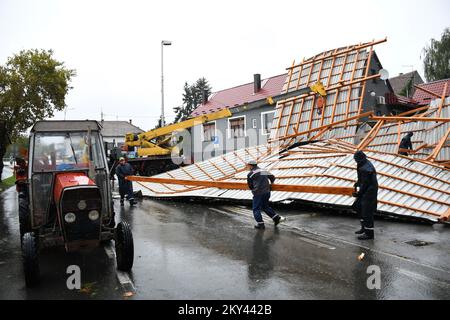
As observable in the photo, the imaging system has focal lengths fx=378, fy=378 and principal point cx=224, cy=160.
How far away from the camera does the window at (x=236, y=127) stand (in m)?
28.4

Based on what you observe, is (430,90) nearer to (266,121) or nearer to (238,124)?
(266,121)

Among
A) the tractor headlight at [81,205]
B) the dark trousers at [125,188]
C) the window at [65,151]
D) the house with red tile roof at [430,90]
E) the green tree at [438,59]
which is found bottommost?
the dark trousers at [125,188]

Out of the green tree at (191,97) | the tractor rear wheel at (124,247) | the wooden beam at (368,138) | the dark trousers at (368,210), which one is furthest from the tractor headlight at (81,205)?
the green tree at (191,97)

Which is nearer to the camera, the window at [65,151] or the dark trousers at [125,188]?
the window at [65,151]

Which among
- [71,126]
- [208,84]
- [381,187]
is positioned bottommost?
[381,187]

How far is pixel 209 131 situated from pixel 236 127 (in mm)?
2711

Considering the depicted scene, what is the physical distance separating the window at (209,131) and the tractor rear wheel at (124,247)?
23.9 m

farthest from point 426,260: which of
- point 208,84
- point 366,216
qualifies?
point 208,84

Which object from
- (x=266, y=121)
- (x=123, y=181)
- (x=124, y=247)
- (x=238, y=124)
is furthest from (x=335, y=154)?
(x=238, y=124)

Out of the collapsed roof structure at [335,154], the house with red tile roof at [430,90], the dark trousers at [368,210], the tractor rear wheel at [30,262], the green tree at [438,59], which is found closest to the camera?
the tractor rear wheel at [30,262]

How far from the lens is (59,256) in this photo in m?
7.18

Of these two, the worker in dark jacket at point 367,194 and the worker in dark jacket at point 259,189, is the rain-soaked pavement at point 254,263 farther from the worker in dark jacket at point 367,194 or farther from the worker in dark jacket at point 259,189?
the worker in dark jacket at point 259,189

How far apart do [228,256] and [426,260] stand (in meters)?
3.54
